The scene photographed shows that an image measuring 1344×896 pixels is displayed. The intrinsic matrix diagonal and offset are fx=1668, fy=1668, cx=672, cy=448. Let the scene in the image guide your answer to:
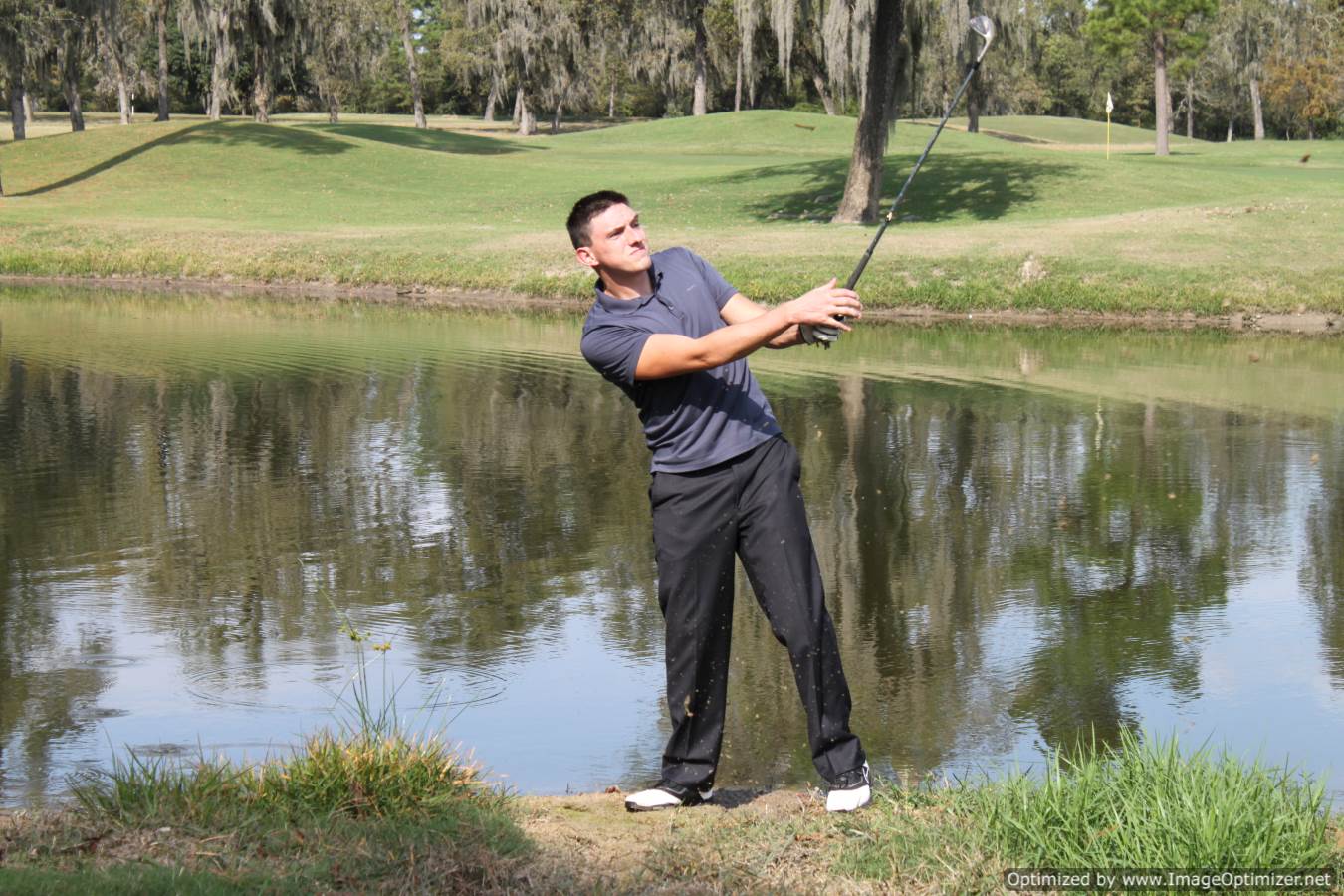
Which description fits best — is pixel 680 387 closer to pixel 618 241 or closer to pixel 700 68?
pixel 618 241

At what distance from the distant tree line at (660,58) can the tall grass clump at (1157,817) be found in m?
26.3

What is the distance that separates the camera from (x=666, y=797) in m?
5.51

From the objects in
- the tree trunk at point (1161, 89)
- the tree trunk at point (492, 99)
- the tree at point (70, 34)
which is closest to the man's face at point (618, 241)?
the tree at point (70, 34)

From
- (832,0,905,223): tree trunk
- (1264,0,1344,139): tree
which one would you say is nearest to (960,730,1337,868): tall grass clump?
(832,0,905,223): tree trunk

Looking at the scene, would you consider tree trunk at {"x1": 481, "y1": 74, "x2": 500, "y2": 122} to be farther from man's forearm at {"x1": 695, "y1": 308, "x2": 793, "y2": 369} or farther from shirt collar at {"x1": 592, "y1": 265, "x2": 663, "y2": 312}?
man's forearm at {"x1": 695, "y1": 308, "x2": 793, "y2": 369}

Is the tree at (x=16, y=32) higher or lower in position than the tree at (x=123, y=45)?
lower

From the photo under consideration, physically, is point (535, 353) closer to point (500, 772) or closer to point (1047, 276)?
point (1047, 276)

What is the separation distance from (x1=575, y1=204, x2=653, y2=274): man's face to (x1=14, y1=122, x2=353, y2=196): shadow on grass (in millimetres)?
43478

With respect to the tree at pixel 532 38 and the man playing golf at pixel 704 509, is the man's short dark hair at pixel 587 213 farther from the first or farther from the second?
the tree at pixel 532 38

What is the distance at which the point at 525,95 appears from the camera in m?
76.0

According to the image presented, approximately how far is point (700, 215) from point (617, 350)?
3227 cm

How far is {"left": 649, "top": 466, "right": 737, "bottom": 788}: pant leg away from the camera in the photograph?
216 inches

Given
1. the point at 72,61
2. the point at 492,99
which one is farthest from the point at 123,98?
the point at 492,99

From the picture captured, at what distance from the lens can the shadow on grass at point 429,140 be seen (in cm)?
5803
